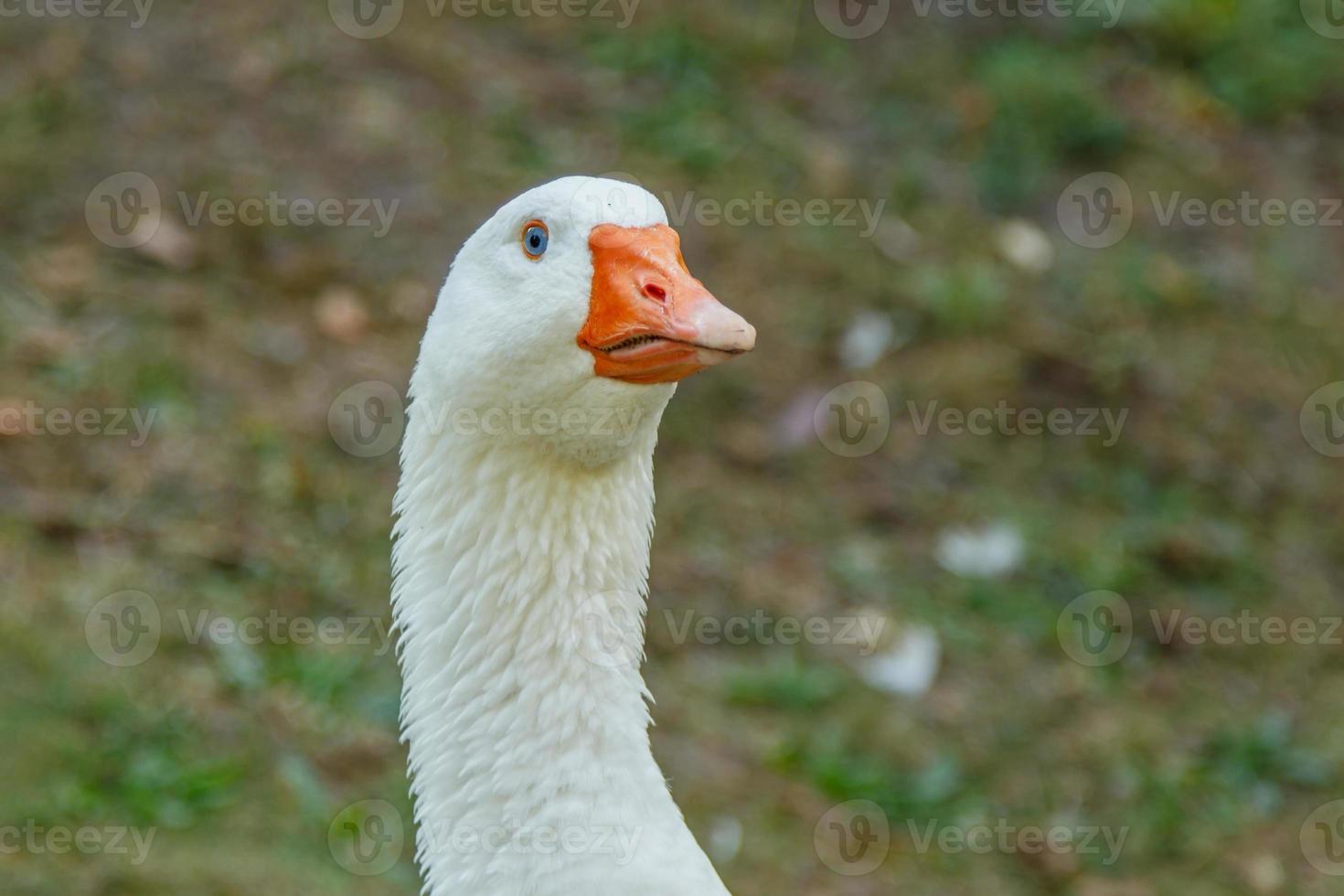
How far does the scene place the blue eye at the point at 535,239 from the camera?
111 inches

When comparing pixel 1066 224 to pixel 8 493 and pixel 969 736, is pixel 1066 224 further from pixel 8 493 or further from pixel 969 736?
pixel 8 493

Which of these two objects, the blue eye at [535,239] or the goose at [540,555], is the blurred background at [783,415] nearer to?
the goose at [540,555]

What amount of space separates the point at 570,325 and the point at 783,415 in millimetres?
3681

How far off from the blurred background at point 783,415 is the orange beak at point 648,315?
6.98ft

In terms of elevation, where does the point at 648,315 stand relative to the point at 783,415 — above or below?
above

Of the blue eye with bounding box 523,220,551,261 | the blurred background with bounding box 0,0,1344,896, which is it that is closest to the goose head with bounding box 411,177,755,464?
the blue eye with bounding box 523,220,551,261

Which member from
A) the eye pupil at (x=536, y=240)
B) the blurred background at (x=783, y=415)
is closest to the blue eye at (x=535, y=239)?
the eye pupil at (x=536, y=240)

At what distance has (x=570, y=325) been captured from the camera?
8.97 ft

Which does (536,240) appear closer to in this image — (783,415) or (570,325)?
(570,325)

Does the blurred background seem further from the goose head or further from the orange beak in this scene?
the orange beak

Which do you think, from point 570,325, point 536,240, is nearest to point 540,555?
point 570,325

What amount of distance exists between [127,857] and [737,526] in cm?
255

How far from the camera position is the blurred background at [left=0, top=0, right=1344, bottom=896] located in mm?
4758

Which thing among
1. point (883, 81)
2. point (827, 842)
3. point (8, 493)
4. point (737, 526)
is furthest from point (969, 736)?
point (883, 81)
